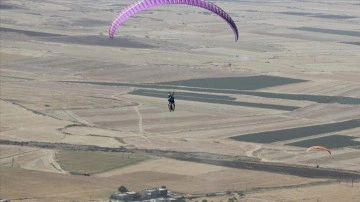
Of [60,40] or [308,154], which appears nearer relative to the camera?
[308,154]

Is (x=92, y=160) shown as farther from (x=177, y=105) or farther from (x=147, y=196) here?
(x=177, y=105)

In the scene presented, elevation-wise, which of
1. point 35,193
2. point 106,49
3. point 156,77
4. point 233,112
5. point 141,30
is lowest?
point 35,193

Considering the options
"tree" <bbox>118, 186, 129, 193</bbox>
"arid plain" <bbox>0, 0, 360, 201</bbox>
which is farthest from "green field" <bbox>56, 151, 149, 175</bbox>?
"tree" <bbox>118, 186, 129, 193</bbox>

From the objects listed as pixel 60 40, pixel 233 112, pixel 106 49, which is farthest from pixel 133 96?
pixel 60 40

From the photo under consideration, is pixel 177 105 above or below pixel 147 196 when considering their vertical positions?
above

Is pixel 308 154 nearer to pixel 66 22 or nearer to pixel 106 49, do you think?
pixel 106 49

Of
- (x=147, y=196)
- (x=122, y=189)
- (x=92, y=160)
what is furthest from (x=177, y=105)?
(x=147, y=196)
